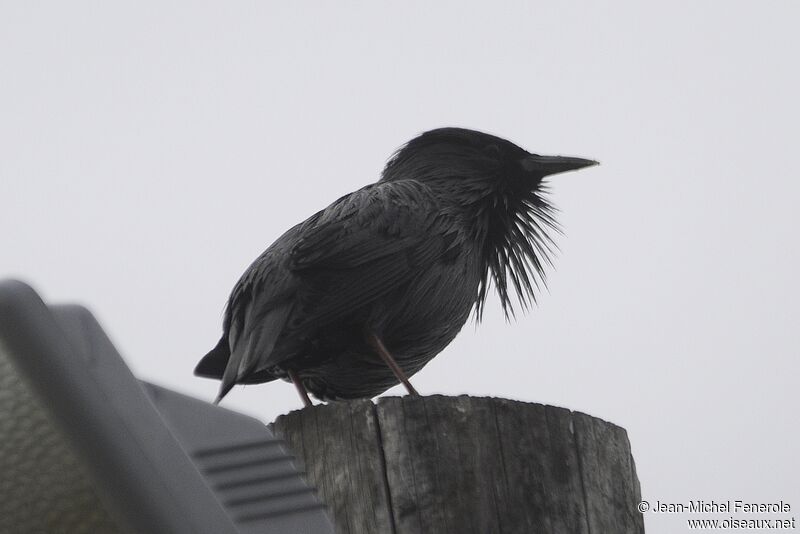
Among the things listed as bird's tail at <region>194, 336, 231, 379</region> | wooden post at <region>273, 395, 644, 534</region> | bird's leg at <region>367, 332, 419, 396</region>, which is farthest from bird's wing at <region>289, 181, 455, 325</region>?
wooden post at <region>273, 395, 644, 534</region>

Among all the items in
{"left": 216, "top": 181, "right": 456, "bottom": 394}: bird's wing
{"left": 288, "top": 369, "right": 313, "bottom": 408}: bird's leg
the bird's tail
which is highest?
{"left": 216, "top": 181, "right": 456, "bottom": 394}: bird's wing

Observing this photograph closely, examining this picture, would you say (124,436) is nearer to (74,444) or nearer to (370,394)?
(74,444)

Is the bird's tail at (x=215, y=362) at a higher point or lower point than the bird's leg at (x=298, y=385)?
higher

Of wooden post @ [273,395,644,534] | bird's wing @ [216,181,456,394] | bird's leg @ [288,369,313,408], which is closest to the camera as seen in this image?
wooden post @ [273,395,644,534]

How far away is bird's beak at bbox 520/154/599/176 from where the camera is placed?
4504mm

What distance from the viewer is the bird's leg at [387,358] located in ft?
12.0

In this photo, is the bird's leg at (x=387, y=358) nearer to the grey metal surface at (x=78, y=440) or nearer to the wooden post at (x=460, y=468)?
the wooden post at (x=460, y=468)

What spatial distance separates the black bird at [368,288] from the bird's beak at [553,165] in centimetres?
18

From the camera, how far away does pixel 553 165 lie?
4.51 metres

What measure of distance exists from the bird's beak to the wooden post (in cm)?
206

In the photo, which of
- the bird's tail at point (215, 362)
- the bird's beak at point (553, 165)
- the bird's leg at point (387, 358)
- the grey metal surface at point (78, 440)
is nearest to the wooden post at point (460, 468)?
the bird's leg at point (387, 358)

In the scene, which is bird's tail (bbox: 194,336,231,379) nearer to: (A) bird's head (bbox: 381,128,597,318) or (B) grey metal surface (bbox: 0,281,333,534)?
(A) bird's head (bbox: 381,128,597,318)

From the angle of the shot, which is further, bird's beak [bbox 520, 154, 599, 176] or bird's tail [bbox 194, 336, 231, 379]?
bird's beak [bbox 520, 154, 599, 176]

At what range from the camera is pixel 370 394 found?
4.11 metres
